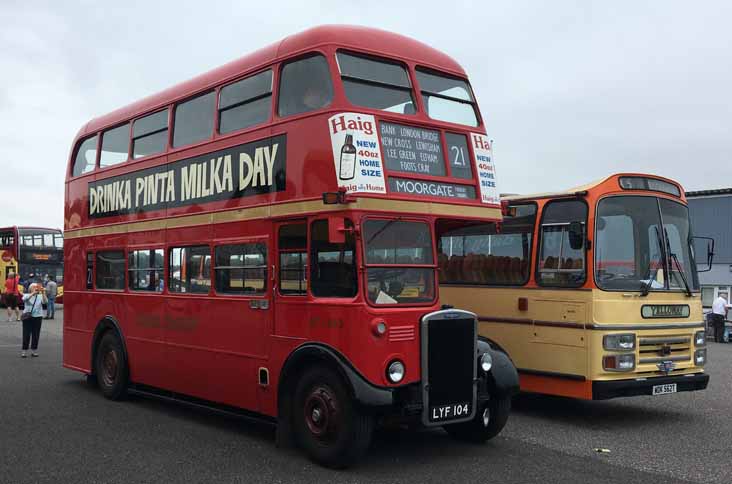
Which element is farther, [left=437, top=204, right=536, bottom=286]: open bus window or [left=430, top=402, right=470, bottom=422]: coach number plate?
[left=437, top=204, right=536, bottom=286]: open bus window

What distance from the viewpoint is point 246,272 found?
8.88 metres

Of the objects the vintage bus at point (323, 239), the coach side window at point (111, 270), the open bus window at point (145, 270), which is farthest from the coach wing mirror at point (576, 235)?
the coach side window at point (111, 270)

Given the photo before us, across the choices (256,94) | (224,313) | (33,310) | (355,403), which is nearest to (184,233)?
(224,313)

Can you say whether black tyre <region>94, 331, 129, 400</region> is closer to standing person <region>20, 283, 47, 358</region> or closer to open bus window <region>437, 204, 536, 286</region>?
open bus window <region>437, 204, 536, 286</region>

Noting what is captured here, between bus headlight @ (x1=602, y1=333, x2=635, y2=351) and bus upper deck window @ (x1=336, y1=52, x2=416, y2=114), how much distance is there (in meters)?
3.83

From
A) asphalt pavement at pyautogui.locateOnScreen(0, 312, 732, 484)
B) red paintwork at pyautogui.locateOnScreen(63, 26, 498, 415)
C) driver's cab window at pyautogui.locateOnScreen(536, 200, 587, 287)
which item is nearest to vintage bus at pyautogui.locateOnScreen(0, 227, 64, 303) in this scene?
asphalt pavement at pyautogui.locateOnScreen(0, 312, 732, 484)

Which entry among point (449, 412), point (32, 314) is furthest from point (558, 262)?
point (32, 314)

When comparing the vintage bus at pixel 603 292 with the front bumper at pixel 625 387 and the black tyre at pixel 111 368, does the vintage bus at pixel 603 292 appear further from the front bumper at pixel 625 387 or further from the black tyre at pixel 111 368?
the black tyre at pixel 111 368

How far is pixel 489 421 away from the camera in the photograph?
8.41 m

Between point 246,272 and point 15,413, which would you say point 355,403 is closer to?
point 246,272

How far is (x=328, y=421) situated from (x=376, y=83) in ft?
11.1

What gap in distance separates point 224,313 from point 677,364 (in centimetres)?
575

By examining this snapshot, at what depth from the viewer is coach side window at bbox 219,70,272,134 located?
8.72 m

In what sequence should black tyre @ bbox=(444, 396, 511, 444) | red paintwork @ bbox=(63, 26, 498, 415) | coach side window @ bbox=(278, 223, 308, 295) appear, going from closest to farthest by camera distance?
red paintwork @ bbox=(63, 26, 498, 415)
coach side window @ bbox=(278, 223, 308, 295)
black tyre @ bbox=(444, 396, 511, 444)
